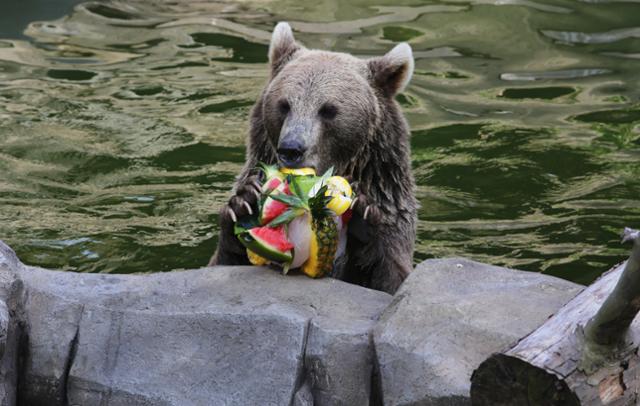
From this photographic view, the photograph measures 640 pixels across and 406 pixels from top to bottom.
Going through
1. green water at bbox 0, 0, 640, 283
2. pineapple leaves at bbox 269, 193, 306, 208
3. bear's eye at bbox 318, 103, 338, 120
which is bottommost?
green water at bbox 0, 0, 640, 283

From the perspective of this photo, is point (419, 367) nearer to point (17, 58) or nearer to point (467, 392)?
point (467, 392)

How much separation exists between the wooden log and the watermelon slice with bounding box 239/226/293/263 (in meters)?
1.57

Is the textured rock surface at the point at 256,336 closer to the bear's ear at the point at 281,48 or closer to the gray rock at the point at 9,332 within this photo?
the gray rock at the point at 9,332

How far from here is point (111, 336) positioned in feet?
18.0

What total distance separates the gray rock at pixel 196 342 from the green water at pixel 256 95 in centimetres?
322

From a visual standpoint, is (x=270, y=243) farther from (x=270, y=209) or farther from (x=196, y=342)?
(x=196, y=342)

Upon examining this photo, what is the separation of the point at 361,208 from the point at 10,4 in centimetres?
1020

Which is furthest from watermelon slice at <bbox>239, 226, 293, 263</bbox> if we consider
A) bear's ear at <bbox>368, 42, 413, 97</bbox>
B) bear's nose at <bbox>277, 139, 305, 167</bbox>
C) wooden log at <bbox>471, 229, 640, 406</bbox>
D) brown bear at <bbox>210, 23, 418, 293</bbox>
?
wooden log at <bbox>471, 229, 640, 406</bbox>

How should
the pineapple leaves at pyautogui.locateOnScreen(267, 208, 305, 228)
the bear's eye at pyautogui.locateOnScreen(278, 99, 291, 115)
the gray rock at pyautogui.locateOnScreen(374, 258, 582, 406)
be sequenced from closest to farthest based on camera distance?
1. the gray rock at pyautogui.locateOnScreen(374, 258, 582, 406)
2. the pineapple leaves at pyautogui.locateOnScreen(267, 208, 305, 228)
3. the bear's eye at pyautogui.locateOnScreen(278, 99, 291, 115)

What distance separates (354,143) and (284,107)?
447 mm

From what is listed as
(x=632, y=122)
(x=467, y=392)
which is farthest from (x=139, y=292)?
(x=632, y=122)

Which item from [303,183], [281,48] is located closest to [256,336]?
[303,183]

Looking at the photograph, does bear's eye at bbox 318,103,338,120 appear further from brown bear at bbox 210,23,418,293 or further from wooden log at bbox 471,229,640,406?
wooden log at bbox 471,229,640,406

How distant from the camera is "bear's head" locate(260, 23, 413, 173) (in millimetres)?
6543
